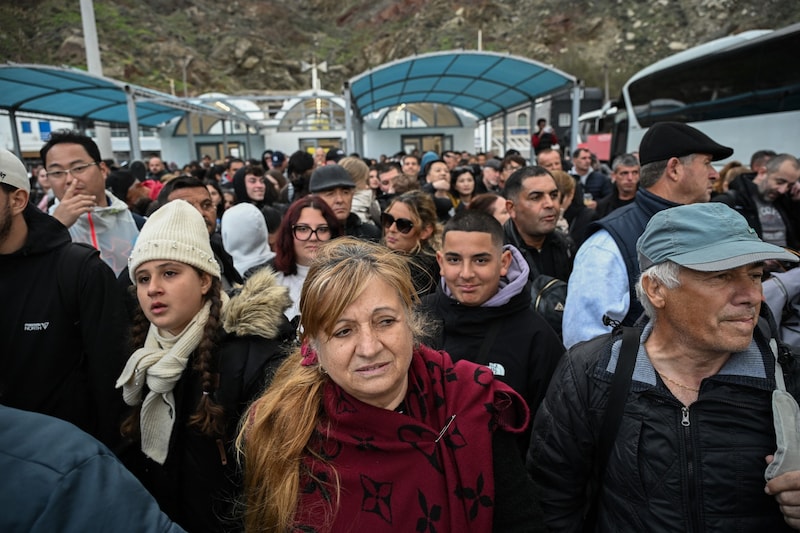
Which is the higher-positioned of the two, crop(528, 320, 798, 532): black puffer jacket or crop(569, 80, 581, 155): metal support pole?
crop(569, 80, 581, 155): metal support pole

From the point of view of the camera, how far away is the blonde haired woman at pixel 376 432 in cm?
148

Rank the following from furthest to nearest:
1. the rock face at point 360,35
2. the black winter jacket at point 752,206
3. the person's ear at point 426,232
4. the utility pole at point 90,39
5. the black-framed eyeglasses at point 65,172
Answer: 1. the rock face at point 360,35
2. the utility pole at point 90,39
3. the black winter jacket at point 752,206
4. the person's ear at point 426,232
5. the black-framed eyeglasses at point 65,172

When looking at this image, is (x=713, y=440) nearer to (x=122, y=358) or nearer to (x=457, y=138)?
(x=122, y=358)

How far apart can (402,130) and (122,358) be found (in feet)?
78.5

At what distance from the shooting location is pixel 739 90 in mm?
11227

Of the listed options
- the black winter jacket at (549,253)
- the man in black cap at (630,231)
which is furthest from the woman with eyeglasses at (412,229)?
the man in black cap at (630,231)

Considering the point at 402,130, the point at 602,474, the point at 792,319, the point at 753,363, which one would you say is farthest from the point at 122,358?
the point at 402,130

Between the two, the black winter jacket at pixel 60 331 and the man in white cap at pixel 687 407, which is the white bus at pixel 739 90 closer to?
the man in white cap at pixel 687 407

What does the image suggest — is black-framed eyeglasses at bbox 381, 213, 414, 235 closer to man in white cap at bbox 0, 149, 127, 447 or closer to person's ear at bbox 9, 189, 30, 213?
man in white cap at bbox 0, 149, 127, 447

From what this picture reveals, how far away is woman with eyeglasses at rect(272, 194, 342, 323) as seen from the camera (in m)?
3.40

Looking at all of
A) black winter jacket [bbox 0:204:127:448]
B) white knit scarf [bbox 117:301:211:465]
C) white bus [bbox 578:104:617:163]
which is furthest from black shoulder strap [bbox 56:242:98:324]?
white bus [bbox 578:104:617:163]

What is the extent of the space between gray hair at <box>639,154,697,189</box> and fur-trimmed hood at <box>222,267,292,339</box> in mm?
2213

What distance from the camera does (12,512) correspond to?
0.80 m

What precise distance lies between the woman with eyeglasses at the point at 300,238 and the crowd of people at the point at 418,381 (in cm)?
99
